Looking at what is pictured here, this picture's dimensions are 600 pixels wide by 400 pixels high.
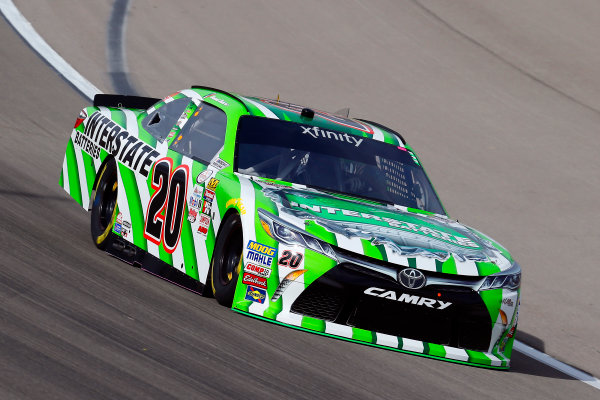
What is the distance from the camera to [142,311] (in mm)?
6832

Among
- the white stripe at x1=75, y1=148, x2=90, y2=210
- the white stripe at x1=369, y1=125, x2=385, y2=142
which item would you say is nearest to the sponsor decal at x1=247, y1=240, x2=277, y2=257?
the white stripe at x1=369, y1=125, x2=385, y2=142

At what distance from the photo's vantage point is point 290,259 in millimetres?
6789

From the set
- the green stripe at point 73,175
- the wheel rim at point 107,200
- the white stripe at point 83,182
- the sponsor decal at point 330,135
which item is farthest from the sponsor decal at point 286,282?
the green stripe at point 73,175

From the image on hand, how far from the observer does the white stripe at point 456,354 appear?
693 cm

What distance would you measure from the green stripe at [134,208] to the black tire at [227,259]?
3.95ft

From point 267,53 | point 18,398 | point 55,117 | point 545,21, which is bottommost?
point 18,398

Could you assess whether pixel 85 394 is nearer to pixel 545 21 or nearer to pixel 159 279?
pixel 159 279

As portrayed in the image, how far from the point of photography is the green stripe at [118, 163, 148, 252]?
855cm

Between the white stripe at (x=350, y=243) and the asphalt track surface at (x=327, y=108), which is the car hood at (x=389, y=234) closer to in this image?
the white stripe at (x=350, y=243)

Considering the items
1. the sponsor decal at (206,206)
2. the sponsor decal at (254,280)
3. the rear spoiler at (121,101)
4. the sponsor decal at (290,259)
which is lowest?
the sponsor decal at (254,280)

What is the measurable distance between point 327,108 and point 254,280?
30.9ft

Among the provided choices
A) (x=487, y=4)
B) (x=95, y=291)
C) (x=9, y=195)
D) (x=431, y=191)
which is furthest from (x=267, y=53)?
(x=95, y=291)

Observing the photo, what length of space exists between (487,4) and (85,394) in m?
16.9

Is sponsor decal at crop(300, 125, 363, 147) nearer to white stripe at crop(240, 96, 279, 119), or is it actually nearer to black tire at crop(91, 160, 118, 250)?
white stripe at crop(240, 96, 279, 119)
